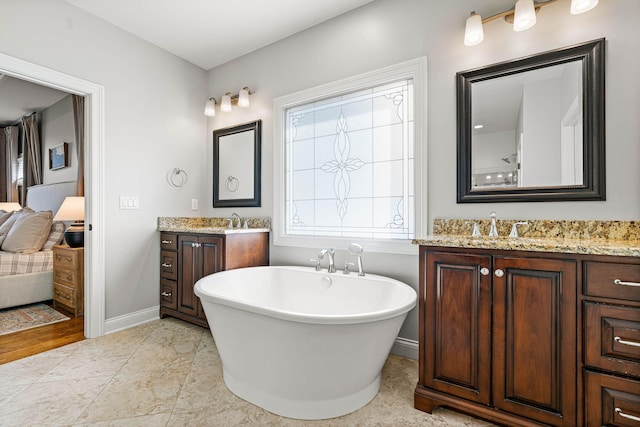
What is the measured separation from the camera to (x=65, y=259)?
305 centimetres

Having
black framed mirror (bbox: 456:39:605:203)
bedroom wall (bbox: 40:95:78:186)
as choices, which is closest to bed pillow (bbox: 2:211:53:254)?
bedroom wall (bbox: 40:95:78:186)

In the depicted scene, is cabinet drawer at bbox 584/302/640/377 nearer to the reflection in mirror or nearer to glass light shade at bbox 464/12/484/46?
the reflection in mirror

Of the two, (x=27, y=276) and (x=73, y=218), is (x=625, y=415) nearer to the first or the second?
(x=73, y=218)

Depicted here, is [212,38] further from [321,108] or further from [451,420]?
[451,420]

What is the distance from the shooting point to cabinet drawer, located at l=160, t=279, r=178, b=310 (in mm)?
2884

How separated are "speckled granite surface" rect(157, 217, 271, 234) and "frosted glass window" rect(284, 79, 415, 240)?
10.7 inches

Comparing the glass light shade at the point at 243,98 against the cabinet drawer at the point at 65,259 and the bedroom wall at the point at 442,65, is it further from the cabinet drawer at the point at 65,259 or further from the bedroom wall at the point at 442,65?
the cabinet drawer at the point at 65,259

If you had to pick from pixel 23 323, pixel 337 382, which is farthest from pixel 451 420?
pixel 23 323

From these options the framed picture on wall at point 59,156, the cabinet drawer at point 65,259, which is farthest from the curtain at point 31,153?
the cabinet drawer at point 65,259

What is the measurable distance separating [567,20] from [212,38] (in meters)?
2.65

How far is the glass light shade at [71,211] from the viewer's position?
10.4ft

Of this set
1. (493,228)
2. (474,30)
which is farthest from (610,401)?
(474,30)

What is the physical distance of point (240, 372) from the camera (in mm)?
1702

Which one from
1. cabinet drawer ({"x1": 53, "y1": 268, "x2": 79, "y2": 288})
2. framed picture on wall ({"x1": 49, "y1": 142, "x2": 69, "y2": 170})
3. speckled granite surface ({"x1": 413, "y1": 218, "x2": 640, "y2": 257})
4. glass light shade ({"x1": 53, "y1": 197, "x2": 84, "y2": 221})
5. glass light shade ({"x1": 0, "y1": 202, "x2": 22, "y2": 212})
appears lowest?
cabinet drawer ({"x1": 53, "y1": 268, "x2": 79, "y2": 288})
